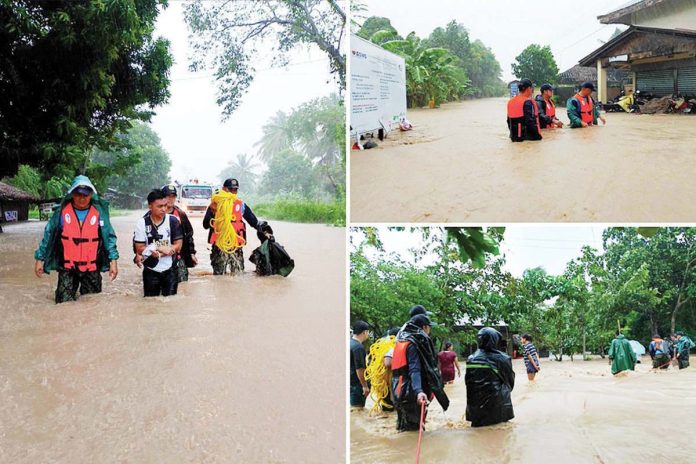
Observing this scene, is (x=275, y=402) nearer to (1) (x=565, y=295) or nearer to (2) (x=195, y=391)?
(2) (x=195, y=391)

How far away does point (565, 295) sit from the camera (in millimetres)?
10570

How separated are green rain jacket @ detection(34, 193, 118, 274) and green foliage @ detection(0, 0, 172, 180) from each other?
492 centimetres

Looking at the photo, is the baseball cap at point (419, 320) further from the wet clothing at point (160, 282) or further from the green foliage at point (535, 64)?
the green foliage at point (535, 64)

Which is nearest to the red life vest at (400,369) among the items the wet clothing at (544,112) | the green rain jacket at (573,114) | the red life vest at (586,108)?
the wet clothing at (544,112)

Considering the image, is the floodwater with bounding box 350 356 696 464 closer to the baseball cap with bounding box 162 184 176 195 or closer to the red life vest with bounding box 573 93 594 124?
the baseball cap with bounding box 162 184 176 195

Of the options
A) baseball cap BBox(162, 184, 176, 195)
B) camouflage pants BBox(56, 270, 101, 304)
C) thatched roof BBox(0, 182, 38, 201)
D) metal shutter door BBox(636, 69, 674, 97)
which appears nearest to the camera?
camouflage pants BBox(56, 270, 101, 304)

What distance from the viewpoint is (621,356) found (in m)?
8.99

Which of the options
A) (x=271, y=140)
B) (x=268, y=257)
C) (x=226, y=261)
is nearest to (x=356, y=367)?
(x=268, y=257)

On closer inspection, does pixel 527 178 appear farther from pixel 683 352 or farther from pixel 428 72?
pixel 428 72

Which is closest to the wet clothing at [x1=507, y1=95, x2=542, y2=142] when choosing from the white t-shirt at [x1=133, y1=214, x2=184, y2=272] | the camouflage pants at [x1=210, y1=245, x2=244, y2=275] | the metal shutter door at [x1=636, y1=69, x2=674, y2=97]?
the camouflage pants at [x1=210, y1=245, x2=244, y2=275]

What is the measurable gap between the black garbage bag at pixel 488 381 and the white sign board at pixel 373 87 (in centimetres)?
405

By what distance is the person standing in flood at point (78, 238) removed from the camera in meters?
5.66

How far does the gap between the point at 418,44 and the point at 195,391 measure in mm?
15045

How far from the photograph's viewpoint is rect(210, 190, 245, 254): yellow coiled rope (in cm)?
769
